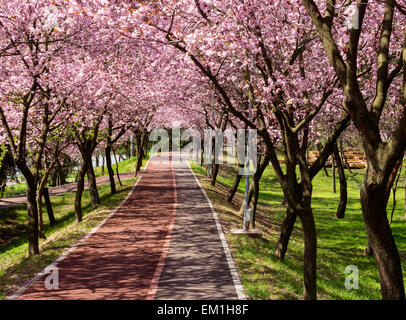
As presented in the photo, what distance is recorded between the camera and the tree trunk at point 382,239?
263 inches

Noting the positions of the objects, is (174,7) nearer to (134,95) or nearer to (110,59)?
(110,59)

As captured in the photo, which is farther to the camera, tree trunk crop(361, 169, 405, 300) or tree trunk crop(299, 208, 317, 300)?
tree trunk crop(299, 208, 317, 300)

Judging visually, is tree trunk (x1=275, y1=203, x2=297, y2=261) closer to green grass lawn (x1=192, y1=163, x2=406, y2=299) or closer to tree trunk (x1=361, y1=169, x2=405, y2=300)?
green grass lawn (x1=192, y1=163, x2=406, y2=299)

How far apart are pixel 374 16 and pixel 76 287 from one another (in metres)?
9.84

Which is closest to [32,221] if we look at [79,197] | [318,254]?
[79,197]

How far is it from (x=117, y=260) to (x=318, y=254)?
8717mm

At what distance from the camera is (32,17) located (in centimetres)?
1133

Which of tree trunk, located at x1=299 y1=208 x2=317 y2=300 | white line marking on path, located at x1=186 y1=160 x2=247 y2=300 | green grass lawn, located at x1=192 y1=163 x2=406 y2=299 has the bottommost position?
green grass lawn, located at x1=192 y1=163 x2=406 y2=299

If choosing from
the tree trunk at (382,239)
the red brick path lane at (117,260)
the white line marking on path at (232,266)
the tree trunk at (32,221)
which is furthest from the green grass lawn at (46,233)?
the tree trunk at (382,239)

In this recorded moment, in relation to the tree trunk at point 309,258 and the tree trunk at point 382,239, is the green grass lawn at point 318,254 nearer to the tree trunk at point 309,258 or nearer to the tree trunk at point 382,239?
the tree trunk at point 309,258

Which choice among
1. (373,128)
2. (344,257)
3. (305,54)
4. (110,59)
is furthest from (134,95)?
(373,128)

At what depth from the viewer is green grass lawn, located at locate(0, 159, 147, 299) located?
11.2m

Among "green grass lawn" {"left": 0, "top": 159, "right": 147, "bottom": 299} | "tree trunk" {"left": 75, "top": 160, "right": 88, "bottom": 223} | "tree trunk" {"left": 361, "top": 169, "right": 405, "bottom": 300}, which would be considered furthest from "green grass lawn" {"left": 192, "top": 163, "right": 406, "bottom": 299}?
"tree trunk" {"left": 75, "top": 160, "right": 88, "bottom": 223}

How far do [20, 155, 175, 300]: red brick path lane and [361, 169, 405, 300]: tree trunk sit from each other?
484 centimetres
